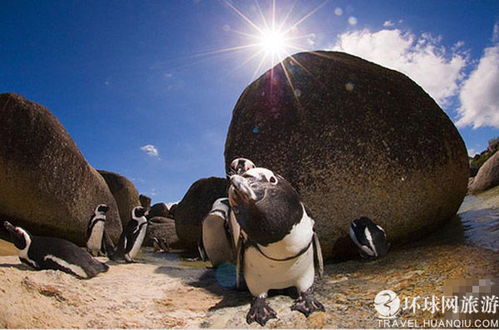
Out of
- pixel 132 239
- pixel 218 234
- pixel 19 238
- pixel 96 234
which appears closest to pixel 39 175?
pixel 96 234

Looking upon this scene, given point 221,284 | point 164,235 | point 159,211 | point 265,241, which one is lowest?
point 221,284

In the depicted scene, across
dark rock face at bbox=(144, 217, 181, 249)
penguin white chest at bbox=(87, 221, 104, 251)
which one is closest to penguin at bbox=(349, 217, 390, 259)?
penguin white chest at bbox=(87, 221, 104, 251)

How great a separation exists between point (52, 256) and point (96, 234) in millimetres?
3386

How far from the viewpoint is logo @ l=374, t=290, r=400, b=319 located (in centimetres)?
200

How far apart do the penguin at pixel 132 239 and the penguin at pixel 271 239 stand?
13.6 ft

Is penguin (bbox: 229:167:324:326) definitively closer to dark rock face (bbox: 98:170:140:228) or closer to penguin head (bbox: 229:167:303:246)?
penguin head (bbox: 229:167:303:246)

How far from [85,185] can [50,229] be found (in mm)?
1346

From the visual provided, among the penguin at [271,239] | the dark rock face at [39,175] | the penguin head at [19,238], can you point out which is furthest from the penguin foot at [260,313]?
the dark rock face at [39,175]

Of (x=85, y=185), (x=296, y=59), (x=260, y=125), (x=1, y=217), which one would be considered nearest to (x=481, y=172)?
(x=296, y=59)

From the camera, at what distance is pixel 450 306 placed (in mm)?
1859

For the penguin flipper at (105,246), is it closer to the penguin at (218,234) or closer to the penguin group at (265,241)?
the penguin group at (265,241)

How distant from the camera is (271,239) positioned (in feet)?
6.41

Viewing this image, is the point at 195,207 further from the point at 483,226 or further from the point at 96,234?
the point at 483,226

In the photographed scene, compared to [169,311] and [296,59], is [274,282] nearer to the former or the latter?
[169,311]
